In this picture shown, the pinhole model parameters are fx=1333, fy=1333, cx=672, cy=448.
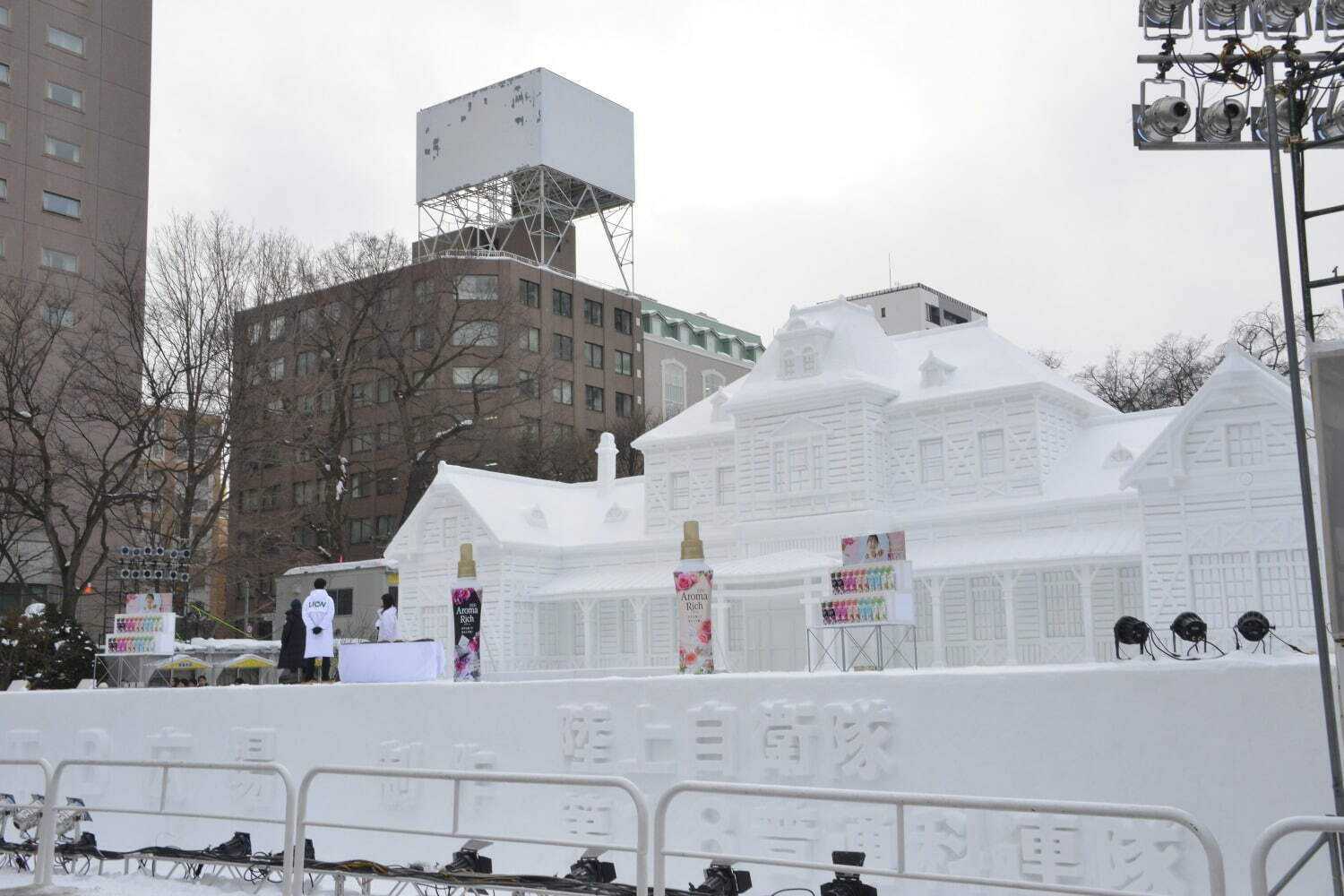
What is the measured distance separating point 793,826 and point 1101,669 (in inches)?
122

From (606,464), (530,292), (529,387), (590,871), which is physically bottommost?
(590,871)

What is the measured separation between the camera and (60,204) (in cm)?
5656

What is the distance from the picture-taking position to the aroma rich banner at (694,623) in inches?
581

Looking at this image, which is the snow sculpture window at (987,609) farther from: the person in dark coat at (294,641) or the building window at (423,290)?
the building window at (423,290)

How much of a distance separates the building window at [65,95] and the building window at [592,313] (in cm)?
2812

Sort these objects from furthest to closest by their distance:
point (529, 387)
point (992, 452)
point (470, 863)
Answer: point (529, 387), point (992, 452), point (470, 863)

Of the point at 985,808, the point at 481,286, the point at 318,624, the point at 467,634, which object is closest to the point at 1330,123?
the point at 985,808

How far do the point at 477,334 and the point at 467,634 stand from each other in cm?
3933

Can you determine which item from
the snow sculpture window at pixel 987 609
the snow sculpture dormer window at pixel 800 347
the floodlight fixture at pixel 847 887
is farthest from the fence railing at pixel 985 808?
the snow sculpture dormer window at pixel 800 347

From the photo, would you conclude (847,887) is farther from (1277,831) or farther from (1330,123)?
(1330,123)

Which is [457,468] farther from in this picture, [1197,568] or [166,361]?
[1197,568]

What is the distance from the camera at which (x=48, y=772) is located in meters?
12.0

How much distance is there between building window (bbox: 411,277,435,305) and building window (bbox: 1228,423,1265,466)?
117 feet

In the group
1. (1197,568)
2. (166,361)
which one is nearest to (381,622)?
(1197,568)
